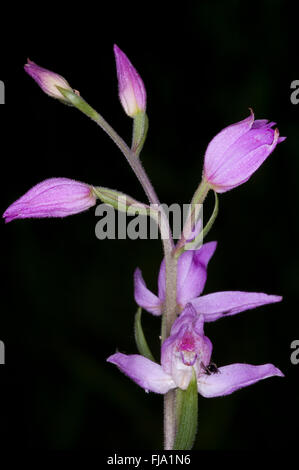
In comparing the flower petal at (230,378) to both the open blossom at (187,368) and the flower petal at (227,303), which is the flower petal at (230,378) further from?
the flower petal at (227,303)

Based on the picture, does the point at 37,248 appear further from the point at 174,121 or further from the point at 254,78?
the point at 254,78

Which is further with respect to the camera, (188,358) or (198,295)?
(198,295)

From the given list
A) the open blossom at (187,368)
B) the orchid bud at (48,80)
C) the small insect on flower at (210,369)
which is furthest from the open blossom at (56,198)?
the small insect on flower at (210,369)

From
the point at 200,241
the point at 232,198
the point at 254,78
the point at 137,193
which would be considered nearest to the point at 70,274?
the point at 137,193

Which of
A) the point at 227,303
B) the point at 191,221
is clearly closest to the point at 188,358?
the point at 227,303

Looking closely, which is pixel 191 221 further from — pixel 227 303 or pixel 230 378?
pixel 230 378

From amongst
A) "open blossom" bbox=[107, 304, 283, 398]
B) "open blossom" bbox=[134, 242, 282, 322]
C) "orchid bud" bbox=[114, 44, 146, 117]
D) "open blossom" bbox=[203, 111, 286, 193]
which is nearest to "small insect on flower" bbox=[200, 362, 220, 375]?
"open blossom" bbox=[107, 304, 283, 398]
